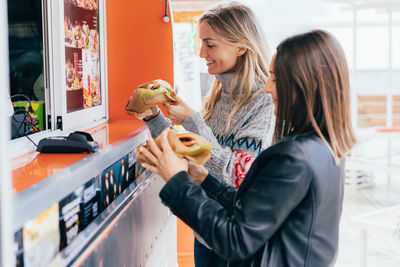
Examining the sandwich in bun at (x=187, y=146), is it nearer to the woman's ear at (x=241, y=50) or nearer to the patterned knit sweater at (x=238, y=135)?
the patterned knit sweater at (x=238, y=135)

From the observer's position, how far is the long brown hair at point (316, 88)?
1.15 meters

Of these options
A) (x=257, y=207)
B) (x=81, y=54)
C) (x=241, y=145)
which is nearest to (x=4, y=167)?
(x=257, y=207)

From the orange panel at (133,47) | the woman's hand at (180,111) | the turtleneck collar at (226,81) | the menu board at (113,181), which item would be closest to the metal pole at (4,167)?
the menu board at (113,181)

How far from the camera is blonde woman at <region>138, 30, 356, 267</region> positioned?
109 centimetres

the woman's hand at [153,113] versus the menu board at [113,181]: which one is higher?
the woman's hand at [153,113]

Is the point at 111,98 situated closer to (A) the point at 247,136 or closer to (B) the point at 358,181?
(A) the point at 247,136

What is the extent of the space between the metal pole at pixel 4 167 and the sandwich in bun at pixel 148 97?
1.20 meters

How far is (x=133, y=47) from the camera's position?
266 cm

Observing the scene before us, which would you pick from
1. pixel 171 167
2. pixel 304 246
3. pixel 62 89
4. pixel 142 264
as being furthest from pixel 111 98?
pixel 304 246

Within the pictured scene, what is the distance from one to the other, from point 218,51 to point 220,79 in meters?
0.13

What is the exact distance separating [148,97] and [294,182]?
3.07ft

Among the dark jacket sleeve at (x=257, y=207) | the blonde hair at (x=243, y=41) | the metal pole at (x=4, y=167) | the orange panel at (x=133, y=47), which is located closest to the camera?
the metal pole at (x=4, y=167)

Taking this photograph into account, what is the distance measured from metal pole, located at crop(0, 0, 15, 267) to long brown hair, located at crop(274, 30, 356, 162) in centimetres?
72

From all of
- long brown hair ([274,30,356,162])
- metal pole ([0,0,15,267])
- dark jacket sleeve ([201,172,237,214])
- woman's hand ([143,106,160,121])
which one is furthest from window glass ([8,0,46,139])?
metal pole ([0,0,15,267])
